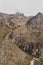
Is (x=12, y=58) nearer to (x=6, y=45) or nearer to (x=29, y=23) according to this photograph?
(x=6, y=45)

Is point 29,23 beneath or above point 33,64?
above

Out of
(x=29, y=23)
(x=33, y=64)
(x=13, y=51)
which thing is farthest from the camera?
(x=29, y=23)

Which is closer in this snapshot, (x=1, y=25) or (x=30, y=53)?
(x=30, y=53)

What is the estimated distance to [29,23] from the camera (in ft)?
490

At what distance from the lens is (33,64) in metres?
103

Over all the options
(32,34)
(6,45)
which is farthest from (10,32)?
(6,45)

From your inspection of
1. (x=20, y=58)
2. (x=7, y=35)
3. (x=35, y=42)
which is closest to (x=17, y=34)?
(x=7, y=35)

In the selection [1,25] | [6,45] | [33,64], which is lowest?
[33,64]

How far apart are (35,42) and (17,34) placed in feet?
47.4

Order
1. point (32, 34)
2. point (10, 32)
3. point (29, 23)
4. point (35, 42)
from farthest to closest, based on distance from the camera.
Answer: point (29, 23) → point (10, 32) → point (32, 34) → point (35, 42)

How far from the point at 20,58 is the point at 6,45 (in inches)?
507

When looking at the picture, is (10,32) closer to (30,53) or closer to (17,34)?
(17,34)

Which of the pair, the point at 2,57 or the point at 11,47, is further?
the point at 11,47

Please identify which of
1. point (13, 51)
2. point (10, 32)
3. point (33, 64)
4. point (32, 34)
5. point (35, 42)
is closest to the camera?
point (33, 64)
